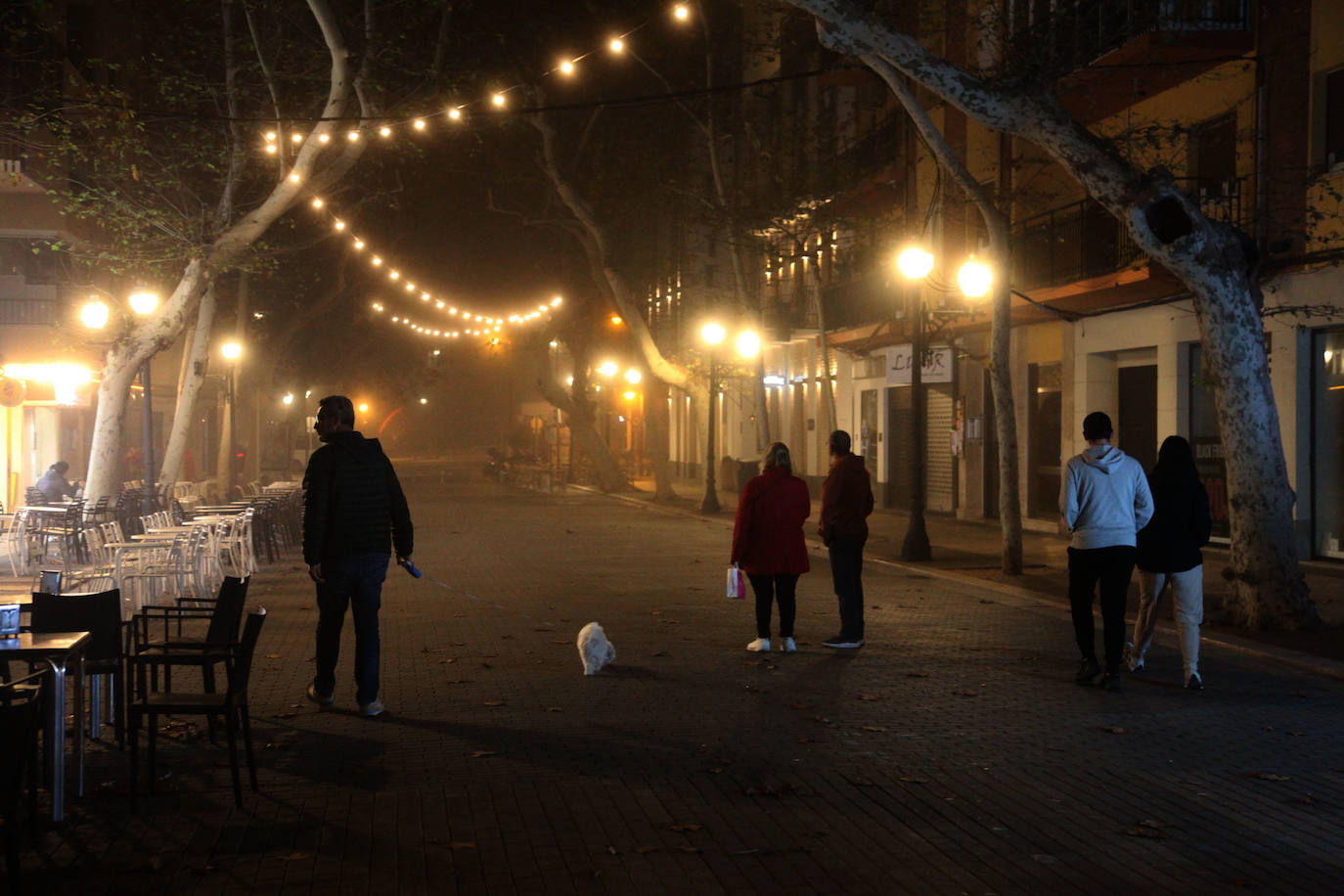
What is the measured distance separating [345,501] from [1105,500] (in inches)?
196

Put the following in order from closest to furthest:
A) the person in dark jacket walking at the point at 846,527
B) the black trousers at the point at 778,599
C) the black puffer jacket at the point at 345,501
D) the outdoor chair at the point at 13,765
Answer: the outdoor chair at the point at 13,765, the black puffer jacket at the point at 345,501, the black trousers at the point at 778,599, the person in dark jacket walking at the point at 846,527

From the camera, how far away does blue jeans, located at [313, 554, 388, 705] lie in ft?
26.7

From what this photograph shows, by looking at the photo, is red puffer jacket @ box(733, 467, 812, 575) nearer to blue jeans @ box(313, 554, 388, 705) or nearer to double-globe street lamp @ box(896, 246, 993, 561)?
blue jeans @ box(313, 554, 388, 705)

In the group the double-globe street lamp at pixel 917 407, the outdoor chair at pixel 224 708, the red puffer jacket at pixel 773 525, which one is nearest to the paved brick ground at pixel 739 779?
the outdoor chair at pixel 224 708

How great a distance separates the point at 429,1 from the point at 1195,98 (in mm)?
11657

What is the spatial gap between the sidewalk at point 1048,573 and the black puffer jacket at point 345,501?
7002mm

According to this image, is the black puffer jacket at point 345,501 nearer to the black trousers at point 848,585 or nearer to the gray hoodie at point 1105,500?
the black trousers at point 848,585

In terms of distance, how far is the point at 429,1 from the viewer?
69.2 feet

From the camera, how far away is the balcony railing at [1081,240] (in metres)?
18.9

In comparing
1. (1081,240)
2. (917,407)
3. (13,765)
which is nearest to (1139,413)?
(1081,240)

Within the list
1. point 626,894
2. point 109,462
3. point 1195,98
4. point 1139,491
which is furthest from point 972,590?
point 109,462

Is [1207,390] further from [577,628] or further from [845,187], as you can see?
[577,628]

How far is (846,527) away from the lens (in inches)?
432

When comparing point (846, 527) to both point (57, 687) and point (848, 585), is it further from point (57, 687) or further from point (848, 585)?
point (57, 687)
